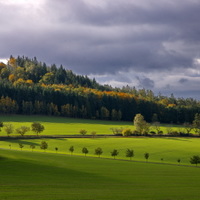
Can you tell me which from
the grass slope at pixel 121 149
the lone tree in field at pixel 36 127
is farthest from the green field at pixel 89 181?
the lone tree in field at pixel 36 127

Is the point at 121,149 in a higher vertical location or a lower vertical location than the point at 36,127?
lower

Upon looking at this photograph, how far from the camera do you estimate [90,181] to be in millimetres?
48531

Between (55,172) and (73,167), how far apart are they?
7.31 m

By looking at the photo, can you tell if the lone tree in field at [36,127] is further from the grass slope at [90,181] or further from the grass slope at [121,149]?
the grass slope at [90,181]

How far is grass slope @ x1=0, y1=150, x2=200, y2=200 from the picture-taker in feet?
127

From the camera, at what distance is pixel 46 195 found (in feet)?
122

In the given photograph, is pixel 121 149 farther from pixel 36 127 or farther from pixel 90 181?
pixel 90 181

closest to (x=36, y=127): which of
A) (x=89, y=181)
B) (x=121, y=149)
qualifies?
(x=121, y=149)

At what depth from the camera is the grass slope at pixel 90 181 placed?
38.6 meters

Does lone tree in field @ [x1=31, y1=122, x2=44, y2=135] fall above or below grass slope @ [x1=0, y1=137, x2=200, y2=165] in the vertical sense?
above

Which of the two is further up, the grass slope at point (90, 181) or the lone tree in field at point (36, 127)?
the lone tree in field at point (36, 127)

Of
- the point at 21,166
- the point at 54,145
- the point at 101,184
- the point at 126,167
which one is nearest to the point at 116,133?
the point at 54,145

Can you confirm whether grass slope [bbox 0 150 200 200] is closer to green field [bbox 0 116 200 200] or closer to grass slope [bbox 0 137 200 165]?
green field [bbox 0 116 200 200]

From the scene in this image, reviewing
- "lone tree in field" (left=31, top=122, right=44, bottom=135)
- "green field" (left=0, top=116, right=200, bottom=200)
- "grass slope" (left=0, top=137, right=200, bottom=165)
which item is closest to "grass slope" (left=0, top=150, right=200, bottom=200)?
"green field" (left=0, top=116, right=200, bottom=200)
